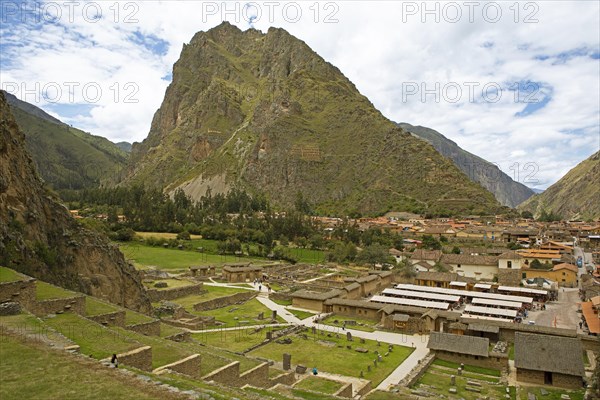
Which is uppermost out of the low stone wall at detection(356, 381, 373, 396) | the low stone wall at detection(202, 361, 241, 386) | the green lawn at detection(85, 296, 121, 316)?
the green lawn at detection(85, 296, 121, 316)

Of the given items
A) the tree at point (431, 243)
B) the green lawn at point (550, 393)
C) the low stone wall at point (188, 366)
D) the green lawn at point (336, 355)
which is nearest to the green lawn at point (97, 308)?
the low stone wall at point (188, 366)

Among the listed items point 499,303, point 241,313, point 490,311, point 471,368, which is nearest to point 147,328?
point 241,313

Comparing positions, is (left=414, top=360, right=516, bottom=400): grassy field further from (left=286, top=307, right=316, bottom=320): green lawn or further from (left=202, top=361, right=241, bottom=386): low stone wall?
(left=286, top=307, right=316, bottom=320): green lawn

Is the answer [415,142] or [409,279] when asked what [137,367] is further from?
[415,142]

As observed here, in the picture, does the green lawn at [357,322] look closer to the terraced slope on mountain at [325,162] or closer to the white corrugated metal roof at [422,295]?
the white corrugated metal roof at [422,295]

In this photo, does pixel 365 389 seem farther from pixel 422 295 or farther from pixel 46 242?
pixel 422 295

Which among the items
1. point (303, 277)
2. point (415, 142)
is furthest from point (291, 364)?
point (415, 142)

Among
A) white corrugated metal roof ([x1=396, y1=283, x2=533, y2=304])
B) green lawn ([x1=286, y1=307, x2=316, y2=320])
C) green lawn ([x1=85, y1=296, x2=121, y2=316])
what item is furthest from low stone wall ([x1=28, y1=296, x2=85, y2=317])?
white corrugated metal roof ([x1=396, y1=283, x2=533, y2=304])
